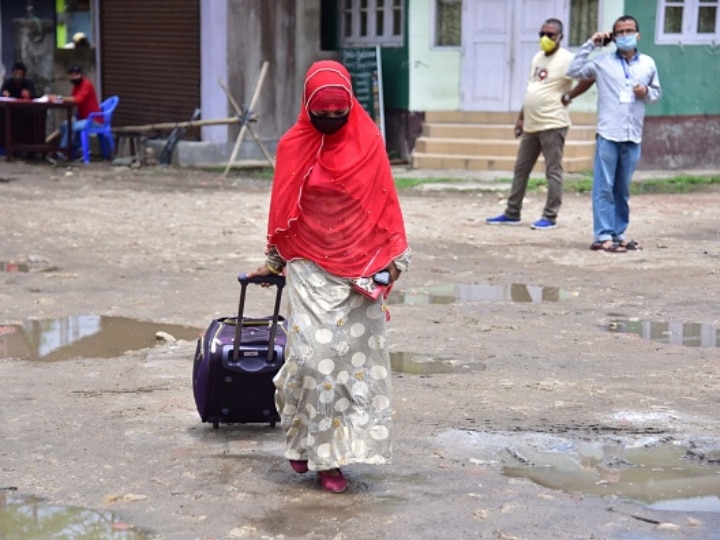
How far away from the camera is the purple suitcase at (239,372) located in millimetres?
5410

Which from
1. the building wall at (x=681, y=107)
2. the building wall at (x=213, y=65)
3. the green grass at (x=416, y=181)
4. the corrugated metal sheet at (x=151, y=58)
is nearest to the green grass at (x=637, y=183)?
the green grass at (x=416, y=181)

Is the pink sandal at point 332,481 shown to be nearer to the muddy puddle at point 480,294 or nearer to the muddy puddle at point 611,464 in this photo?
the muddy puddle at point 611,464

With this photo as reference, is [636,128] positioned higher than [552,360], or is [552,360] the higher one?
[636,128]

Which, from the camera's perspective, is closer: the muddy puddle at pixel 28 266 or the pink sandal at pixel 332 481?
the pink sandal at pixel 332 481

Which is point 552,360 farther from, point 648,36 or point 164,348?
point 648,36

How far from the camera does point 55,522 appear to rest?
4.64 metres

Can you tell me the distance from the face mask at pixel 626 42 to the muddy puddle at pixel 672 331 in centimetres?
308

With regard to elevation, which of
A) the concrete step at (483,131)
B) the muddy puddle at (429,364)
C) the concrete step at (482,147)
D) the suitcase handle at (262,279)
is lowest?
the muddy puddle at (429,364)

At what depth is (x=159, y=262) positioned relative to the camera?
10445mm

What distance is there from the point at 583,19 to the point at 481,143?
7.34 feet

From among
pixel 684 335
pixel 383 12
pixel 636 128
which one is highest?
pixel 383 12

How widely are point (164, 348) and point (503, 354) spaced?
2015mm

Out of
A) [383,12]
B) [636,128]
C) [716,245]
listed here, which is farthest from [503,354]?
[383,12]

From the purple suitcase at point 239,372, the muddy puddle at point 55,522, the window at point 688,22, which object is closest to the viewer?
the muddy puddle at point 55,522
